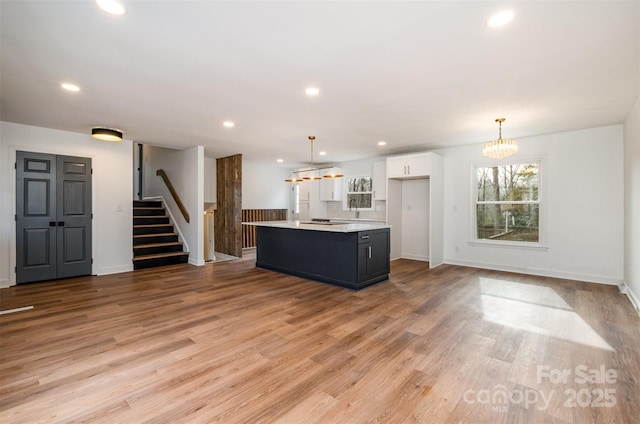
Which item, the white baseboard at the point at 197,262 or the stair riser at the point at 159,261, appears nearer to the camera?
the stair riser at the point at 159,261

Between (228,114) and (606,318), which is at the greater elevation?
(228,114)

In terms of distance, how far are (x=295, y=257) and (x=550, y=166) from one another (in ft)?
16.2

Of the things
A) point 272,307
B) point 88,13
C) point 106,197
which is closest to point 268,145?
point 106,197

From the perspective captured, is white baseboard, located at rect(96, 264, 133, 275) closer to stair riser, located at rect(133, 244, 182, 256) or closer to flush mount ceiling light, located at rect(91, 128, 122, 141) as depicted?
stair riser, located at rect(133, 244, 182, 256)

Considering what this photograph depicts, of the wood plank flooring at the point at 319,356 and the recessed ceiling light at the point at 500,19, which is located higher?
the recessed ceiling light at the point at 500,19

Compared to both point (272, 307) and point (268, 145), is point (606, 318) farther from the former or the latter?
point (268, 145)

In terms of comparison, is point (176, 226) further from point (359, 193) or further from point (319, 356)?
point (319, 356)

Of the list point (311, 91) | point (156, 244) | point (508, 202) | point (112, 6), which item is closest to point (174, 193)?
point (156, 244)

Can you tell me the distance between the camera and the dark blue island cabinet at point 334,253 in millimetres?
4418

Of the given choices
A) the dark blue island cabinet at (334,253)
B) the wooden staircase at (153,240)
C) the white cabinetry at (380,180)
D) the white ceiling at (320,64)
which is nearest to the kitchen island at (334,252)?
the dark blue island cabinet at (334,253)

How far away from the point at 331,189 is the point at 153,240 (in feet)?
15.4

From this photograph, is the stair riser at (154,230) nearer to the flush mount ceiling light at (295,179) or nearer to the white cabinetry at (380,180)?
the flush mount ceiling light at (295,179)

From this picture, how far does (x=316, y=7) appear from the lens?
1.86 metres

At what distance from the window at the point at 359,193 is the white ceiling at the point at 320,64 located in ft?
10.6
